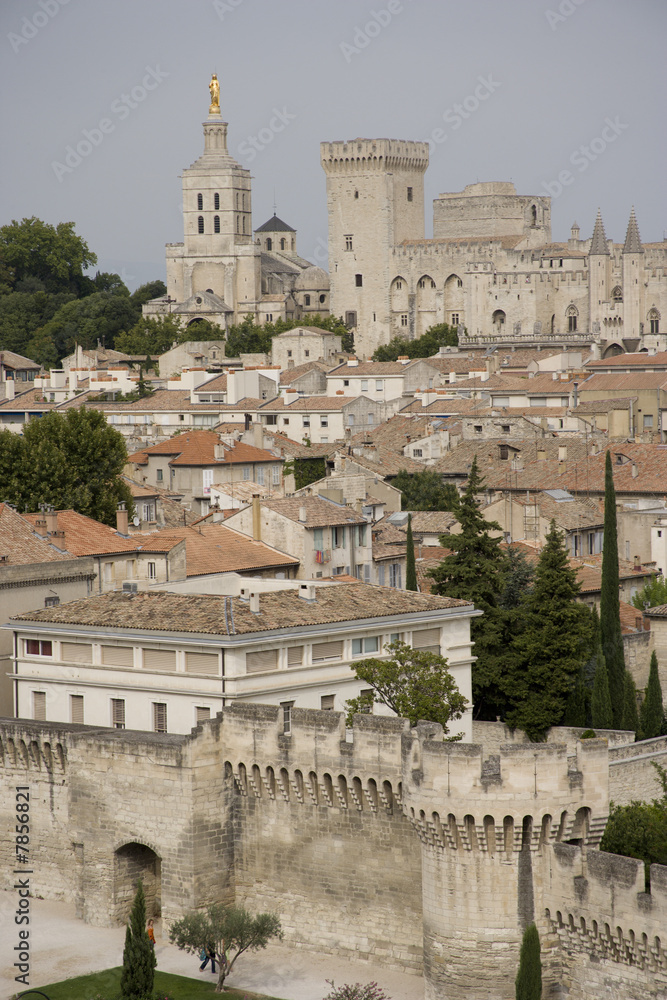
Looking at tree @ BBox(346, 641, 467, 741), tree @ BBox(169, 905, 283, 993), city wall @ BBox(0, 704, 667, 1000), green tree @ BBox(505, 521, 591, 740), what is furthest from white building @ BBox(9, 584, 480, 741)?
green tree @ BBox(505, 521, 591, 740)

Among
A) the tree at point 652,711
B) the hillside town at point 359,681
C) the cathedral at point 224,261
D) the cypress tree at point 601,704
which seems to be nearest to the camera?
the hillside town at point 359,681

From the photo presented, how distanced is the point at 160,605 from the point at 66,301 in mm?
101282

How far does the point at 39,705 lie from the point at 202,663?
391 cm

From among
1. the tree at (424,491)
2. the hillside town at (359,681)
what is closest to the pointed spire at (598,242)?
the hillside town at (359,681)

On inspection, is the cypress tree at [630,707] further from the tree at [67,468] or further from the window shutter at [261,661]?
the tree at [67,468]

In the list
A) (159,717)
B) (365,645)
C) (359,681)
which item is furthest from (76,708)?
(365,645)

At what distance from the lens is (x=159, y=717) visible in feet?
89.8

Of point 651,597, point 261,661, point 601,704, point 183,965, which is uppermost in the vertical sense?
point 261,661

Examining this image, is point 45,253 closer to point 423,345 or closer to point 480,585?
point 423,345

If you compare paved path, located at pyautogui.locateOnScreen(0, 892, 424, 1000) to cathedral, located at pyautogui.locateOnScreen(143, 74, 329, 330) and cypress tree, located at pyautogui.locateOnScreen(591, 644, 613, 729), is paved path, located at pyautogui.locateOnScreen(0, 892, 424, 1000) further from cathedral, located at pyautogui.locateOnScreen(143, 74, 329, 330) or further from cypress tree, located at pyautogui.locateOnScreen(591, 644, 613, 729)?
cathedral, located at pyautogui.locateOnScreen(143, 74, 329, 330)

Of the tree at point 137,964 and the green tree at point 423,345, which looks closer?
the tree at point 137,964

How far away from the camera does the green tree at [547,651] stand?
33.2 metres

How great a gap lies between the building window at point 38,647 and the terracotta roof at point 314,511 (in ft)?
33.4

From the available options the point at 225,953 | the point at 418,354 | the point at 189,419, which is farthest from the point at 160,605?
the point at 418,354
